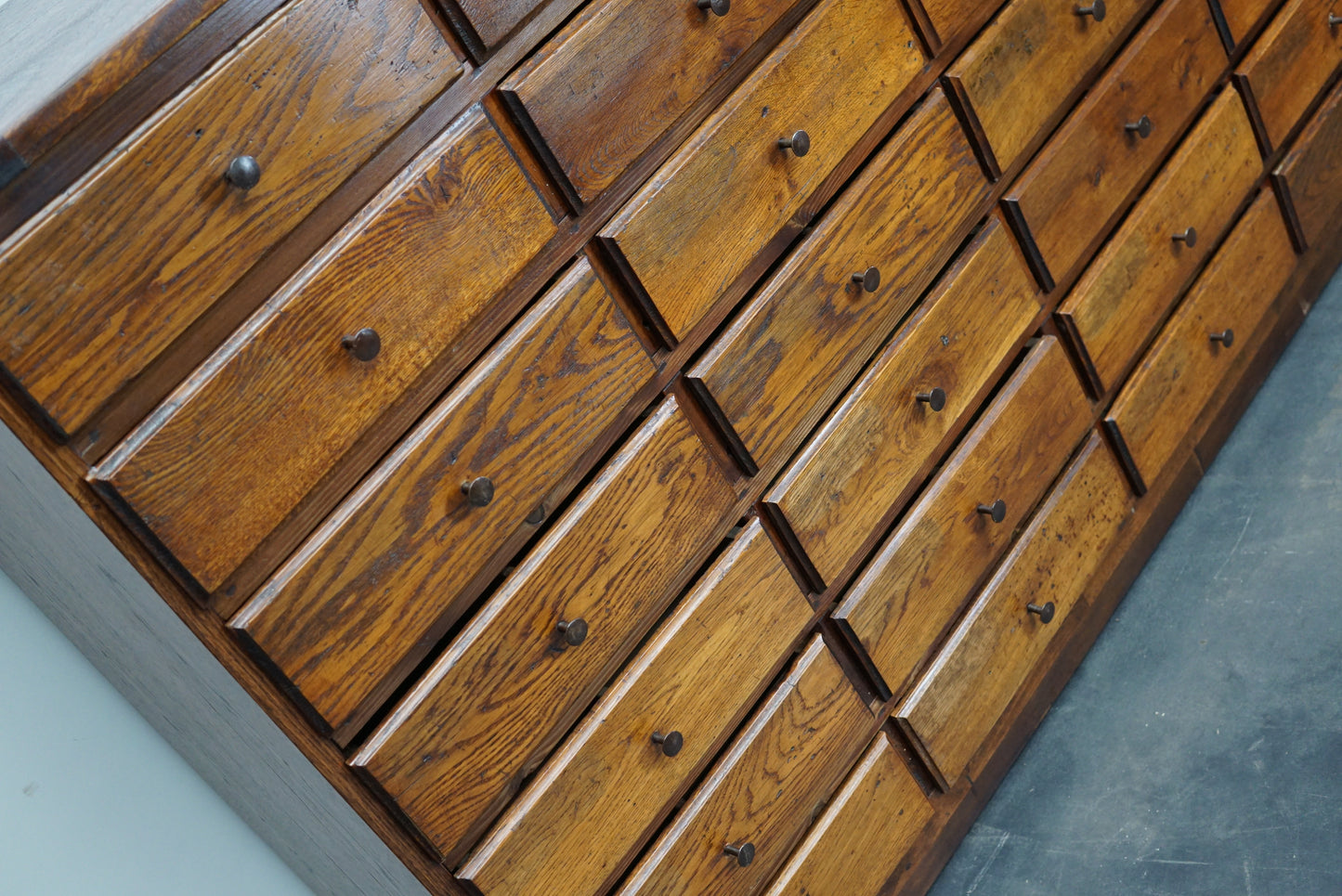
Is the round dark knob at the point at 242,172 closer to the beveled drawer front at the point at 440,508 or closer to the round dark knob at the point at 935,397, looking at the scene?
the beveled drawer front at the point at 440,508

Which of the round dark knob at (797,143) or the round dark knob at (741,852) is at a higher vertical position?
the round dark knob at (797,143)

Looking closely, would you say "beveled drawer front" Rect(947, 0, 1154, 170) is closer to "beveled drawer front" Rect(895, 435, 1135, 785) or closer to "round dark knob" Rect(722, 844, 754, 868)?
"beveled drawer front" Rect(895, 435, 1135, 785)

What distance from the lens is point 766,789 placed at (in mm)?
1562

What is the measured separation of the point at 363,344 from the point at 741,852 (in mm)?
785

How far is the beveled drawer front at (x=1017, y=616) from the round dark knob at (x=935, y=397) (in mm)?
316

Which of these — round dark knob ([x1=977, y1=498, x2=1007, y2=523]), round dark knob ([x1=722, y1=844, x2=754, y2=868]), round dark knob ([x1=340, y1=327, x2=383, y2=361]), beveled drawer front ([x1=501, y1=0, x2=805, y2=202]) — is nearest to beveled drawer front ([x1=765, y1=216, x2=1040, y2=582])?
round dark knob ([x1=977, y1=498, x2=1007, y2=523])

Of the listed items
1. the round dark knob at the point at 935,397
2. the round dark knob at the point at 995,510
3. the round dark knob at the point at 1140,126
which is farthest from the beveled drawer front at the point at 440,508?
the round dark knob at the point at 1140,126

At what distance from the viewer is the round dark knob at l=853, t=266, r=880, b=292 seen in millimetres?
1588

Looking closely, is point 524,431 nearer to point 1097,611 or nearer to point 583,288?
point 583,288

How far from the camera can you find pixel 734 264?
1465mm

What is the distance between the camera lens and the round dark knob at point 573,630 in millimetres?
1313

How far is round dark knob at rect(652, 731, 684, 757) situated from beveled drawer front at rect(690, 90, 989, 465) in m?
0.34

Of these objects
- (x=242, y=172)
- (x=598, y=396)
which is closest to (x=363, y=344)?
(x=242, y=172)

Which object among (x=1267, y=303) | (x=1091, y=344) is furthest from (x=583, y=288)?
(x=1267, y=303)
